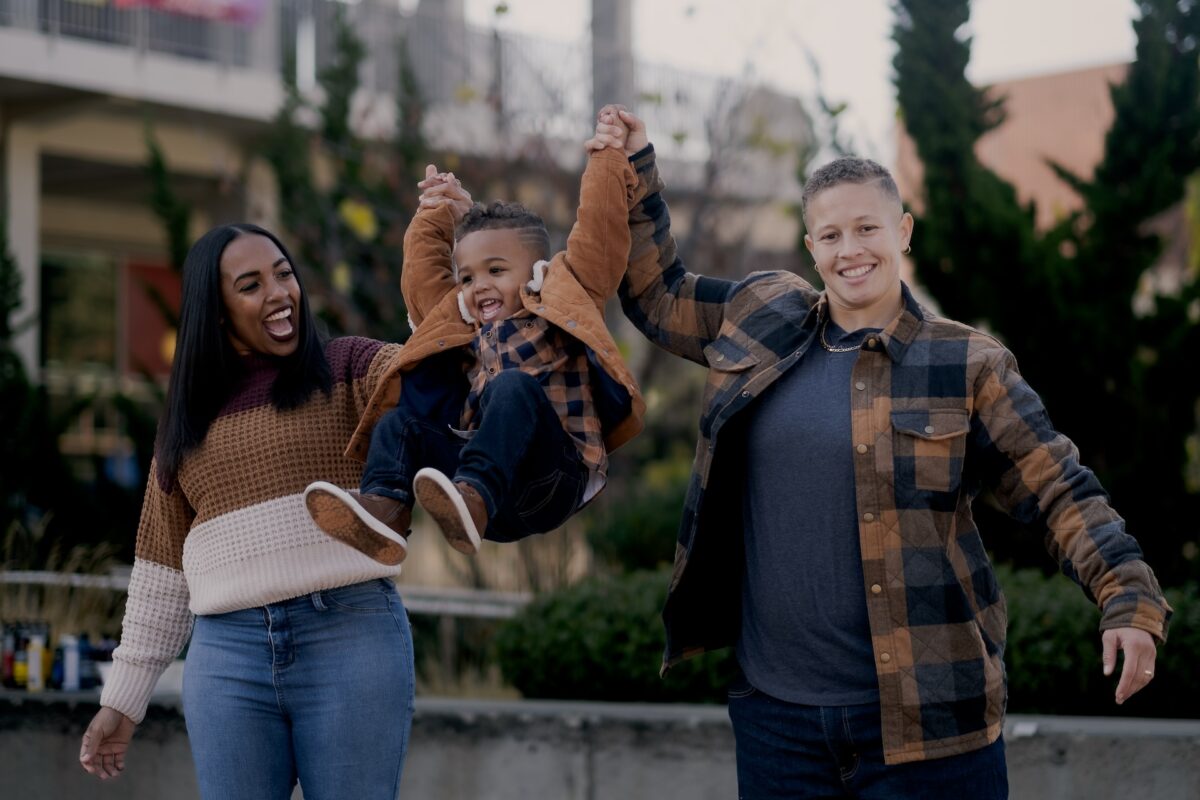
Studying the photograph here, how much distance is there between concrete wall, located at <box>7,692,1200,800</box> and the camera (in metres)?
5.52

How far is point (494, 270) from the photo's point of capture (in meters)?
3.52

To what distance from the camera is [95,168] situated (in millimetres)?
15180

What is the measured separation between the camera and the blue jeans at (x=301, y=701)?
3316 millimetres

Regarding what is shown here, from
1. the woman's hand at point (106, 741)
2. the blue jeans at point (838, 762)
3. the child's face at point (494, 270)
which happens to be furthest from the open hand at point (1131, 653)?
the woman's hand at point (106, 741)

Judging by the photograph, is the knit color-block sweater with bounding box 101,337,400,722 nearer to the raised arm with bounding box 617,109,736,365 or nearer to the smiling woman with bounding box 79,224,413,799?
the smiling woman with bounding box 79,224,413,799

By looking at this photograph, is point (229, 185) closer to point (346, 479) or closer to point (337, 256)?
point (337, 256)

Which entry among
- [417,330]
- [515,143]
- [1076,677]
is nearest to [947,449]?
[417,330]

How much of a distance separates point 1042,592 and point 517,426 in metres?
3.70

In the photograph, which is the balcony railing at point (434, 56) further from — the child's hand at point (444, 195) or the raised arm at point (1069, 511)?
the raised arm at point (1069, 511)

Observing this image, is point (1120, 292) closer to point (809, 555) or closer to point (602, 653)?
point (602, 653)

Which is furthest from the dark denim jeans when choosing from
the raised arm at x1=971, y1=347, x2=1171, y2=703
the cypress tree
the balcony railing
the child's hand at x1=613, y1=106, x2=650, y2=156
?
the balcony railing

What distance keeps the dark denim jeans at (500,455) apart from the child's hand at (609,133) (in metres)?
0.57

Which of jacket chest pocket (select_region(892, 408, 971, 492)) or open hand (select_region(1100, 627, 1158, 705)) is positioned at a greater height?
jacket chest pocket (select_region(892, 408, 971, 492))

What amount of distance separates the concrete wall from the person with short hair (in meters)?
2.29
